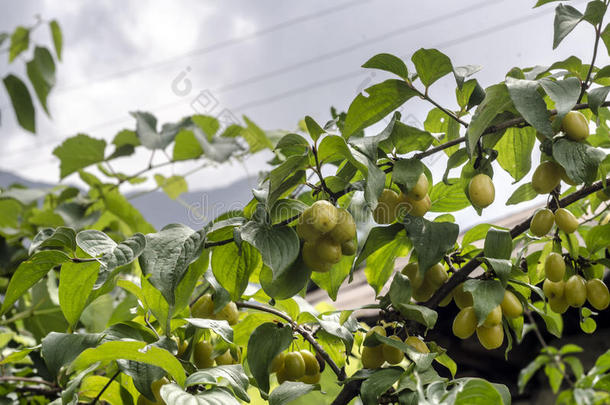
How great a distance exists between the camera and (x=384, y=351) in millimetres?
375

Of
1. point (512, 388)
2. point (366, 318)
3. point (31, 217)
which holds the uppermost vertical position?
point (31, 217)

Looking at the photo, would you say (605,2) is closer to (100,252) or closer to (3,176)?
(100,252)

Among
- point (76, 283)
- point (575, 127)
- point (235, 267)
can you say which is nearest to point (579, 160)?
point (575, 127)

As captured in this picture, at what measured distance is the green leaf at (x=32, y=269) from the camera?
36 centimetres

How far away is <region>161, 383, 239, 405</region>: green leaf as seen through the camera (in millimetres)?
320

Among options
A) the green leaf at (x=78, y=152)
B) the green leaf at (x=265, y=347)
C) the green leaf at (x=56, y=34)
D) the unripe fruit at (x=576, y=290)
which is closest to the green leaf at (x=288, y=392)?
the green leaf at (x=265, y=347)

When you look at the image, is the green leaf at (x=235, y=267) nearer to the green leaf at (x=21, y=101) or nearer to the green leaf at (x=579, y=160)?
the green leaf at (x=579, y=160)

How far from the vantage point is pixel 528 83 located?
34cm

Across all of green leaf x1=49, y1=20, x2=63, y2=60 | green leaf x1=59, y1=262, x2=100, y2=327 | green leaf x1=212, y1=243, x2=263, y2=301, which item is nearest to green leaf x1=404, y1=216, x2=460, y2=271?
green leaf x1=212, y1=243, x2=263, y2=301

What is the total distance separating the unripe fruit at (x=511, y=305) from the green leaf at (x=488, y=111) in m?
0.11

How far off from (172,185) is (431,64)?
833mm

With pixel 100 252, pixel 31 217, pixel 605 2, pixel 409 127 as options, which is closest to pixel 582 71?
pixel 605 2

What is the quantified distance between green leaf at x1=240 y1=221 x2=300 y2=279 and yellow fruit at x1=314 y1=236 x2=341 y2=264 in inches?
0.6

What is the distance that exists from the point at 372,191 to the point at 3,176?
179 cm
